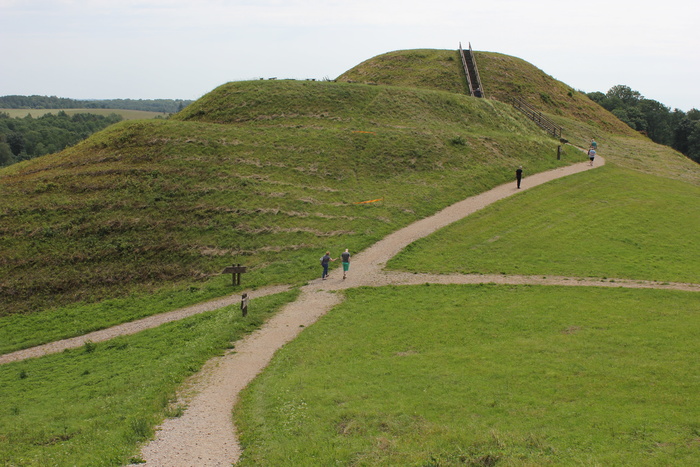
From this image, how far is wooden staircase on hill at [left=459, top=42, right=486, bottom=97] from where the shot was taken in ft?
212

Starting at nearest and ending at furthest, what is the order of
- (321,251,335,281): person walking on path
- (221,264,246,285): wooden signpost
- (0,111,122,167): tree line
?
1. (321,251,335,281): person walking on path
2. (221,264,246,285): wooden signpost
3. (0,111,122,167): tree line

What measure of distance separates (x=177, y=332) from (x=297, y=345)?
7.34m

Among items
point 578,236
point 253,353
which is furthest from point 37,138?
point 578,236

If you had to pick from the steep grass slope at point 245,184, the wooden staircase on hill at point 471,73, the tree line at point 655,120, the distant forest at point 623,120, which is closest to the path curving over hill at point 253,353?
the steep grass slope at point 245,184

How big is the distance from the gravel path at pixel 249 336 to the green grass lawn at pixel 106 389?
0.68 meters

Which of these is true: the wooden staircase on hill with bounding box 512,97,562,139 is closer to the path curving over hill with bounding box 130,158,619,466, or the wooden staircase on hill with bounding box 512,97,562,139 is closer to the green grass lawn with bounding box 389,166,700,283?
the green grass lawn with bounding box 389,166,700,283

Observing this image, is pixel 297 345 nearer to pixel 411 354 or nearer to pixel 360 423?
pixel 411 354

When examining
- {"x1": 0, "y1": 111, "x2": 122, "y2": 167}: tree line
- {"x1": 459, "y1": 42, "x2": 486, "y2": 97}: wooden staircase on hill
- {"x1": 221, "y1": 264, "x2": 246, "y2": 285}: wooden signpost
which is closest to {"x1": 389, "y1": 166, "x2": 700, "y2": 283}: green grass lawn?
{"x1": 221, "y1": 264, "x2": 246, "y2": 285}: wooden signpost

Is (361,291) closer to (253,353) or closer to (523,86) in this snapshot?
(253,353)

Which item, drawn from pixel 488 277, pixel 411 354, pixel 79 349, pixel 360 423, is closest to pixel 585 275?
pixel 488 277

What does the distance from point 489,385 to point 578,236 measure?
20.9 metres

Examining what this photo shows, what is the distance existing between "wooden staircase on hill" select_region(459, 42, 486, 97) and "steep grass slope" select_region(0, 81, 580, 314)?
23.9 feet

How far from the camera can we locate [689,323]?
22359 millimetres

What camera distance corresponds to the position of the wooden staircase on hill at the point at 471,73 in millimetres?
64500
